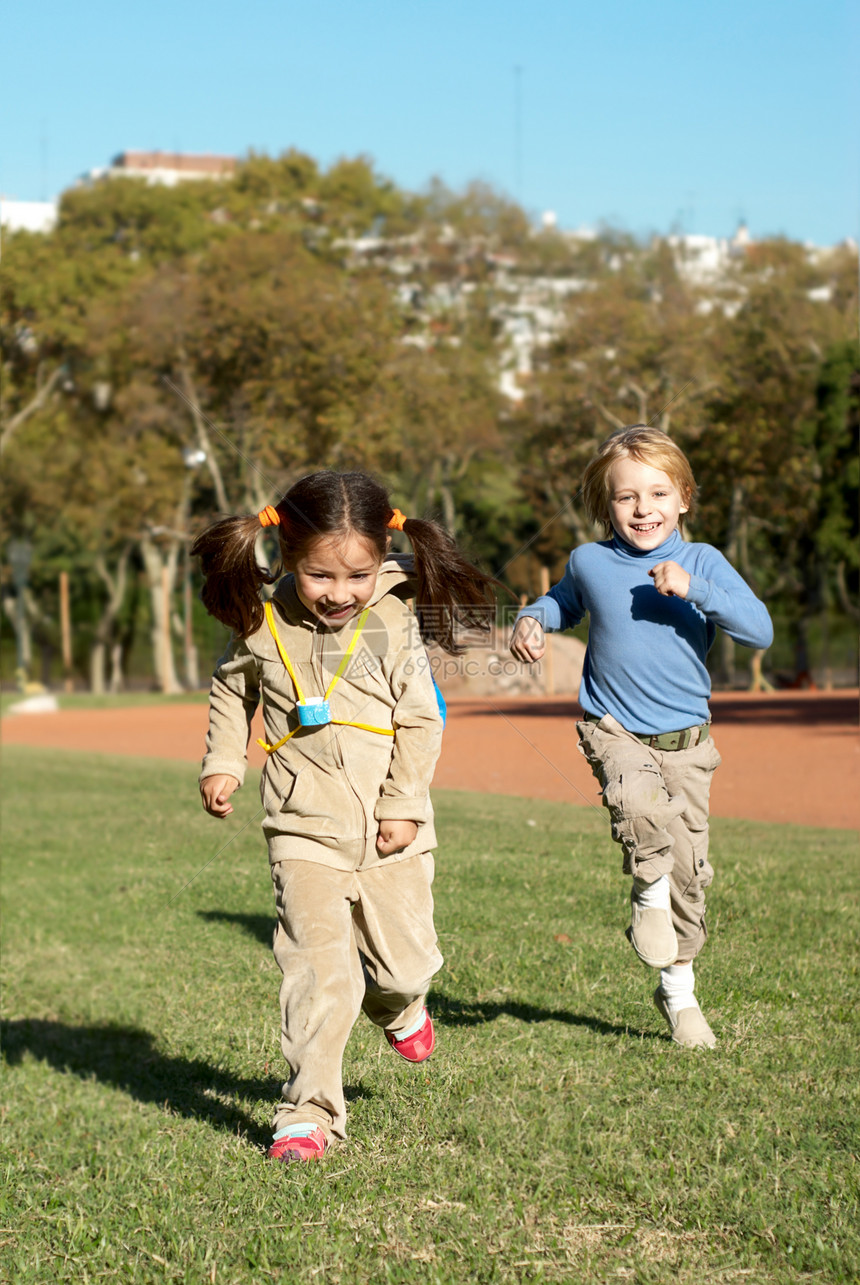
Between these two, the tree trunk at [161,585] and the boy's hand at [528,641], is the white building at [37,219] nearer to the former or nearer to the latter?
the tree trunk at [161,585]

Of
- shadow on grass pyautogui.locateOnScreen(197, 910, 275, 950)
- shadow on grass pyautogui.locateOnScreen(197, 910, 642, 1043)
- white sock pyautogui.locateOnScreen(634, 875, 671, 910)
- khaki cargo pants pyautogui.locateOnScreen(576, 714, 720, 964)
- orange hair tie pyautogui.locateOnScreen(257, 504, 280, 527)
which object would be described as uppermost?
orange hair tie pyautogui.locateOnScreen(257, 504, 280, 527)

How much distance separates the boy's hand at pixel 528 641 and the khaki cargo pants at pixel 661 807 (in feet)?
1.17

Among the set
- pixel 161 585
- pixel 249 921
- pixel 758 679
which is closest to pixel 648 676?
pixel 249 921

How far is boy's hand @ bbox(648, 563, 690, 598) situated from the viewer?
3.77 m

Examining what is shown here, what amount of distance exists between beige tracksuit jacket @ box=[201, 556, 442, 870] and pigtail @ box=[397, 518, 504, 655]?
0.11m

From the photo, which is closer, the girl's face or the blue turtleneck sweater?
the girl's face

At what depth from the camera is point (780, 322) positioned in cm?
3047

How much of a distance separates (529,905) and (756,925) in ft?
3.32

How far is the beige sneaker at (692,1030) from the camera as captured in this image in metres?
4.22

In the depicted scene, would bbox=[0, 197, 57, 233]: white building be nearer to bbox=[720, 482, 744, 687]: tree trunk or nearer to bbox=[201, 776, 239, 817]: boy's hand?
bbox=[720, 482, 744, 687]: tree trunk

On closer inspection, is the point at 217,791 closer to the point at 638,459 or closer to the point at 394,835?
the point at 394,835

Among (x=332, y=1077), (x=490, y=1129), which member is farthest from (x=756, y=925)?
(x=332, y=1077)

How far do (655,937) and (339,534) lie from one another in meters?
1.56

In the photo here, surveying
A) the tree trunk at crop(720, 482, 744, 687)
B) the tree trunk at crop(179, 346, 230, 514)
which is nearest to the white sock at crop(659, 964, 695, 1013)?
the tree trunk at crop(179, 346, 230, 514)
